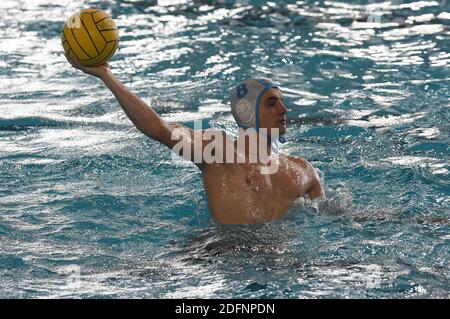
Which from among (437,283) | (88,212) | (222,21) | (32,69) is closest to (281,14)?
(222,21)

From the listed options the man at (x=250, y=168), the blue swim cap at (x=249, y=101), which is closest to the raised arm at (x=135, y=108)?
the man at (x=250, y=168)

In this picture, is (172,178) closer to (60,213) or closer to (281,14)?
(60,213)

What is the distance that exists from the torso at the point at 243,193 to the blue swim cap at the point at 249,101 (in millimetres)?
231

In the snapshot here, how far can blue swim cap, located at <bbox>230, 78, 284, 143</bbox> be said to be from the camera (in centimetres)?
464

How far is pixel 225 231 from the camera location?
4461mm

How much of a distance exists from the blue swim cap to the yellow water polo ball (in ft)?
2.40

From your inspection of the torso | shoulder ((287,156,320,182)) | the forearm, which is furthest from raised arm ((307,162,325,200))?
the forearm

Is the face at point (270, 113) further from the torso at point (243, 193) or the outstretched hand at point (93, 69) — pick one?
the outstretched hand at point (93, 69)

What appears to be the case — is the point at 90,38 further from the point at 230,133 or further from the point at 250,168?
the point at 230,133

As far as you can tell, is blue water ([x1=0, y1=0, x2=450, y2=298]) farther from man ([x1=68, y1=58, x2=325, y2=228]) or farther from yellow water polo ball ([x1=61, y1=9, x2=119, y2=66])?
yellow water polo ball ([x1=61, y1=9, x2=119, y2=66])

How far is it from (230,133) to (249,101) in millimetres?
1931

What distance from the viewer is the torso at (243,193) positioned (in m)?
4.54

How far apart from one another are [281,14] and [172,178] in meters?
4.47
